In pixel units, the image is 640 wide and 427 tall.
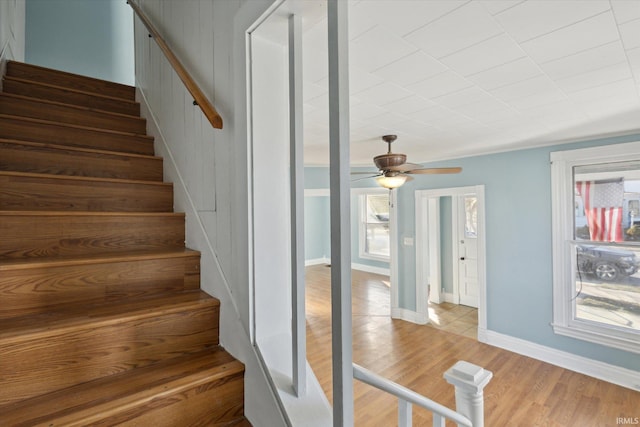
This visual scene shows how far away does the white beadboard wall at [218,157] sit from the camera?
3.76 ft

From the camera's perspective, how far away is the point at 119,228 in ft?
5.02

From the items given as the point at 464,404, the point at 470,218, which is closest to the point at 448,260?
the point at 470,218

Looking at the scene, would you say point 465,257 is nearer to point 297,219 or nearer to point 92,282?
point 297,219

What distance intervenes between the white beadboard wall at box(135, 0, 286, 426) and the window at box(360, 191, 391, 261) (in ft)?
20.7

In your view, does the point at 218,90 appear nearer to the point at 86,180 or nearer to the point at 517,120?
the point at 86,180

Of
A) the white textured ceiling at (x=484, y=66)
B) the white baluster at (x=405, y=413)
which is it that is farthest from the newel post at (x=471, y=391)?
the white textured ceiling at (x=484, y=66)

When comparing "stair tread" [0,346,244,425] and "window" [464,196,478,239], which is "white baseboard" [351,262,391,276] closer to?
"window" [464,196,478,239]

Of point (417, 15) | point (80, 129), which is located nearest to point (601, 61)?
point (417, 15)

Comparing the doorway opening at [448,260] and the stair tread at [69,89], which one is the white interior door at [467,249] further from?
the stair tread at [69,89]

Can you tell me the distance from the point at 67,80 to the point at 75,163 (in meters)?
1.22

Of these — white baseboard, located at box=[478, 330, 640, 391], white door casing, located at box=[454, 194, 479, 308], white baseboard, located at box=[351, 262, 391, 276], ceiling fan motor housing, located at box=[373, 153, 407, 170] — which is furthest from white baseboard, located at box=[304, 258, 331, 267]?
ceiling fan motor housing, located at box=[373, 153, 407, 170]

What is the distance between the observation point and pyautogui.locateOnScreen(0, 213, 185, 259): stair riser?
129 centimetres

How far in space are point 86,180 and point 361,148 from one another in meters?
2.84

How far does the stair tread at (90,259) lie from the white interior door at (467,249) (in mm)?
5154
